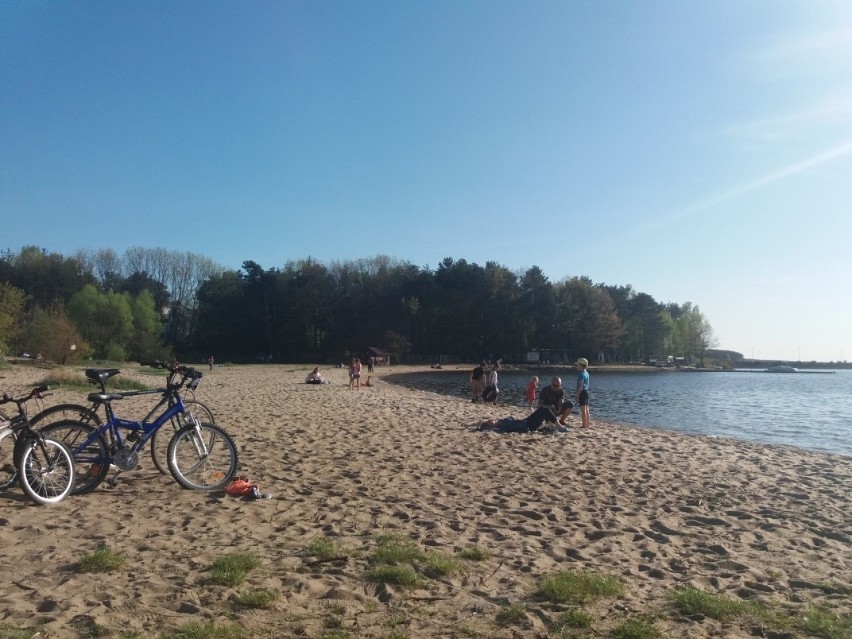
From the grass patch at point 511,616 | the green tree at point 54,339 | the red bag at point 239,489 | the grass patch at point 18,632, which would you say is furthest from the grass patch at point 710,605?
the green tree at point 54,339

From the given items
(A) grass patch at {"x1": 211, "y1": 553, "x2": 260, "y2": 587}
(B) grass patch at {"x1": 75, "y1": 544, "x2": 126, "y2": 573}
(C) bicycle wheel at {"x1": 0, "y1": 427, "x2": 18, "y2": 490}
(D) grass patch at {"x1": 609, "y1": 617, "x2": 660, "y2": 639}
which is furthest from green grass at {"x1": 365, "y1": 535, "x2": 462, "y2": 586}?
(C) bicycle wheel at {"x1": 0, "y1": 427, "x2": 18, "y2": 490}

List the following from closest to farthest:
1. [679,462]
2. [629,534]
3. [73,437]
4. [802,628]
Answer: [802,628], [629,534], [73,437], [679,462]

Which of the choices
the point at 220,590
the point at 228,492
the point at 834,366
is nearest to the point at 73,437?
the point at 228,492

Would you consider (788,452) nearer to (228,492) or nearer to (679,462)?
(679,462)

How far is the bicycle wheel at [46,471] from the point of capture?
6023 mm

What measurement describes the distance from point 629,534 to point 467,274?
88.4 meters

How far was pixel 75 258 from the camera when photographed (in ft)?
277

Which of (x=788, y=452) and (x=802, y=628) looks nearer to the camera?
(x=802, y=628)

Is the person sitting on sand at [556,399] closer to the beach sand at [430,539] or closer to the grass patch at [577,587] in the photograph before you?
the beach sand at [430,539]

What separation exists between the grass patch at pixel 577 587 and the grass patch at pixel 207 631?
80.0 inches

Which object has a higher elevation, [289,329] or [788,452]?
[289,329]

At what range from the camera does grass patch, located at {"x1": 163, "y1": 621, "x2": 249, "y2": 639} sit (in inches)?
135

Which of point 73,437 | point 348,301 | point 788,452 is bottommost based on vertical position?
point 788,452

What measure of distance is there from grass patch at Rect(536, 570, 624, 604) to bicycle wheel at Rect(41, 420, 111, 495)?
4.85m
